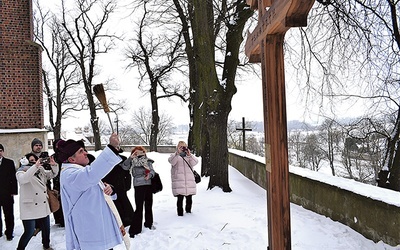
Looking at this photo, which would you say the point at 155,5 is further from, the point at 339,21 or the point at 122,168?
the point at 122,168

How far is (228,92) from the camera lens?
9508mm

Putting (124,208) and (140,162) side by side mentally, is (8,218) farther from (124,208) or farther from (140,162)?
(140,162)

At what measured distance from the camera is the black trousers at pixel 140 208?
6031mm

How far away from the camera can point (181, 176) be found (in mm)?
7000

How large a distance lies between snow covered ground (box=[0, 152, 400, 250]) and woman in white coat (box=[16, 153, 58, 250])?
41 centimetres

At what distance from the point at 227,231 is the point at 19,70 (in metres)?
10.5

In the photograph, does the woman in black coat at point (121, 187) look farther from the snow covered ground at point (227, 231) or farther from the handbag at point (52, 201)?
the handbag at point (52, 201)

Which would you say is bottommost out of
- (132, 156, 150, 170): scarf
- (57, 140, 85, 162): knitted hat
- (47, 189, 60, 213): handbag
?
(47, 189, 60, 213): handbag

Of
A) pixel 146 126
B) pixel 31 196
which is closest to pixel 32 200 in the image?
pixel 31 196

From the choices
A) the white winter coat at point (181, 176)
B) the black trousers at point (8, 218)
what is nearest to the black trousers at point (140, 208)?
the white winter coat at point (181, 176)

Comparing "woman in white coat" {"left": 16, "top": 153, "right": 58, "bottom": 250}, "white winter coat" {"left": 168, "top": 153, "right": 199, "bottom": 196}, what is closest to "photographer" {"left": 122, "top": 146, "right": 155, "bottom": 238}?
"white winter coat" {"left": 168, "top": 153, "right": 199, "bottom": 196}

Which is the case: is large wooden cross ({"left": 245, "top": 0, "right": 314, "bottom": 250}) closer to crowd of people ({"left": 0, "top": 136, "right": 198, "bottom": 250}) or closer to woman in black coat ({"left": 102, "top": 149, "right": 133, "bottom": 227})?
crowd of people ({"left": 0, "top": 136, "right": 198, "bottom": 250})

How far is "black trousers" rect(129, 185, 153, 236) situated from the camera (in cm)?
603

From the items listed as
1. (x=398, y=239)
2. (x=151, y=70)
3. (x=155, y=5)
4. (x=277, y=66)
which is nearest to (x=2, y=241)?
(x=277, y=66)
